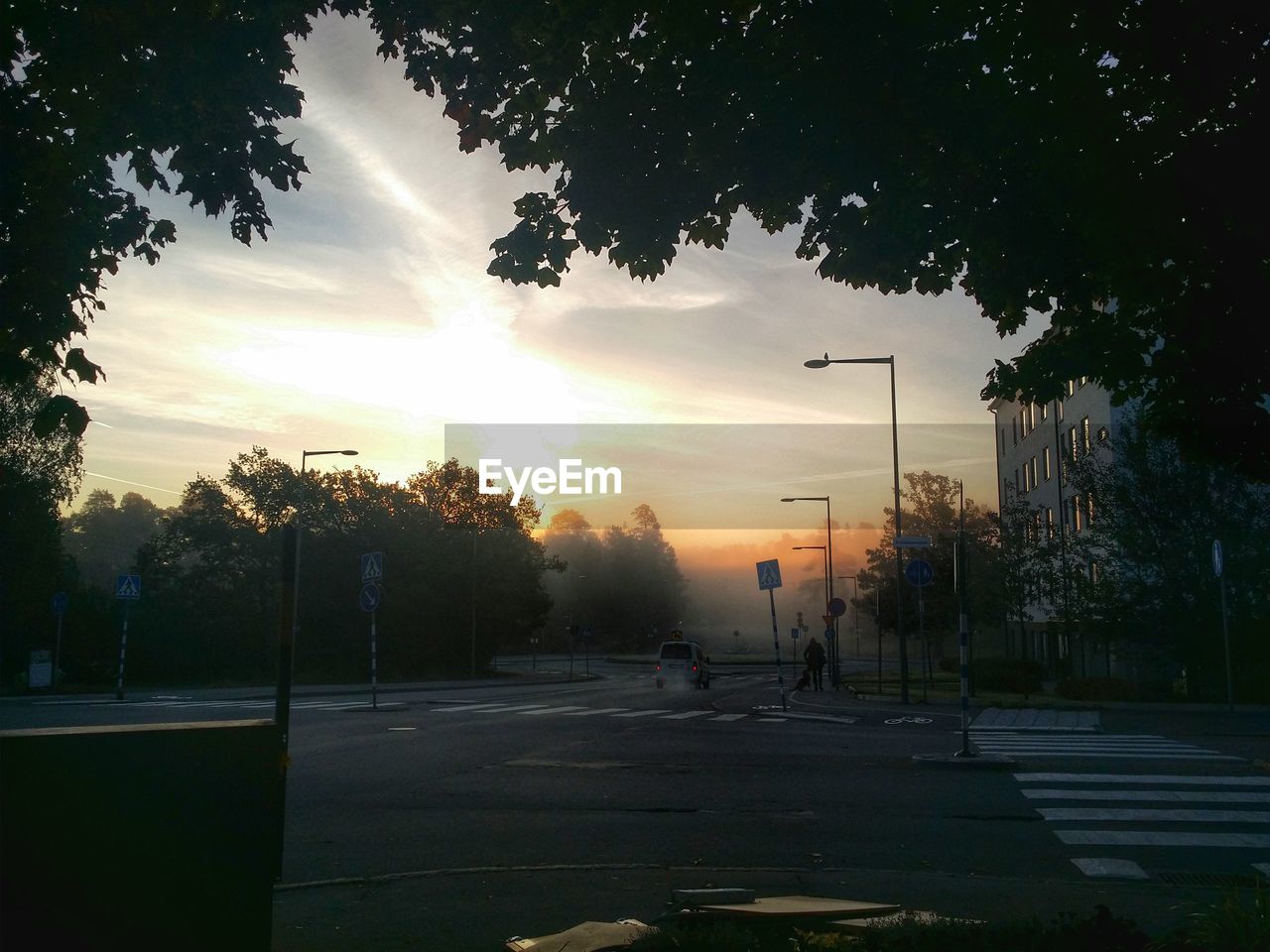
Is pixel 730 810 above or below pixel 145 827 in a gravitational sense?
below

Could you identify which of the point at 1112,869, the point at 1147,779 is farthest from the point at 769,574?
the point at 1112,869

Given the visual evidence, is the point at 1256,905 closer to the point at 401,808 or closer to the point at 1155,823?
the point at 1155,823

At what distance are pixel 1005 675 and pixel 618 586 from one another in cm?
6162

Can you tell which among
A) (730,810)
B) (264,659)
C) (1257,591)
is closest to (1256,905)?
(730,810)

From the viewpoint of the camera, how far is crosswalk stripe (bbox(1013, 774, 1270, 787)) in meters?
12.1

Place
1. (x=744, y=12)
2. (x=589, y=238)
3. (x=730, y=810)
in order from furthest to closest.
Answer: (x=730, y=810), (x=589, y=238), (x=744, y=12)

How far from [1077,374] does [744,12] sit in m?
3.51

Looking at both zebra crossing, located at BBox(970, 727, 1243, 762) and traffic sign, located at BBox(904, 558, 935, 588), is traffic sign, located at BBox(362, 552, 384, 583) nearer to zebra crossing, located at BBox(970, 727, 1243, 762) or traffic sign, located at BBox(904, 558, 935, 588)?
traffic sign, located at BBox(904, 558, 935, 588)

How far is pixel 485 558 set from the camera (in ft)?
195

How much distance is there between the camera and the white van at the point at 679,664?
1518 inches

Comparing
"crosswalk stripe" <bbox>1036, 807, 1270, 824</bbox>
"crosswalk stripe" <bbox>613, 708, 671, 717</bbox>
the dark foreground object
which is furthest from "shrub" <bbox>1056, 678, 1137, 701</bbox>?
the dark foreground object

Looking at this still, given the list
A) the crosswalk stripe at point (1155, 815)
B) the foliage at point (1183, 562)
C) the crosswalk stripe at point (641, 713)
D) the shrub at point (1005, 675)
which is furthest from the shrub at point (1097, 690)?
the crosswalk stripe at point (1155, 815)

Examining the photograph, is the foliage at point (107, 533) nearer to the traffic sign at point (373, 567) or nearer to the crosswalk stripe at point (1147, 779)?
the traffic sign at point (373, 567)

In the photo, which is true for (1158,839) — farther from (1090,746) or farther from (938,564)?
(938,564)
